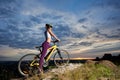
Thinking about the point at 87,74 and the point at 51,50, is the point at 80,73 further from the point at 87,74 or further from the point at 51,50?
the point at 51,50

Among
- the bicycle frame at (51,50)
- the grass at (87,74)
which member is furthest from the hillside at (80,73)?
the bicycle frame at (51,50)

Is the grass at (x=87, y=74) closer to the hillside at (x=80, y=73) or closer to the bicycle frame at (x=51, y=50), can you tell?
the hillside at (x=80, y=73)

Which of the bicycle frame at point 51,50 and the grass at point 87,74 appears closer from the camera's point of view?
the grass at point 87,74

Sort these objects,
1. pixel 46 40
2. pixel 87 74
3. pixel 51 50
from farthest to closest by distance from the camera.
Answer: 1. pixel 87 74
2. pixel 51 50
3. pixel 46 40

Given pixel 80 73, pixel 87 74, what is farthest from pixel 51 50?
pixel 87 74

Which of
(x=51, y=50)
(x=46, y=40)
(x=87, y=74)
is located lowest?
(x=87, y=74)

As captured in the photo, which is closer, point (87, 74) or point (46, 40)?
point (46, 40)

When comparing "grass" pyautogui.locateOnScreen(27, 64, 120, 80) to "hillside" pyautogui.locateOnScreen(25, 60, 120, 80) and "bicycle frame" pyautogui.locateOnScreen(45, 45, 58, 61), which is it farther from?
"bicycle frame" pyautogui.locateOnScreen(45, 45, 58, 61)

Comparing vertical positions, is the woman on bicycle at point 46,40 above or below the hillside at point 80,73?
above

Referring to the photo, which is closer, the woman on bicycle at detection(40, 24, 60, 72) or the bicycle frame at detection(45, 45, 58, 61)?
the woman on bicycle at detection(40, 24, 60, 72)

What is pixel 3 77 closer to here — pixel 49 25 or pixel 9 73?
pixel 9 73

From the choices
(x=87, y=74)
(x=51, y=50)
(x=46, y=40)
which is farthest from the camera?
(x=87, y=74)

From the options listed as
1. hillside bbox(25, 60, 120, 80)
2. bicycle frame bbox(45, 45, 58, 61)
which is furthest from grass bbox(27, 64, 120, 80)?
bicycle frame bbox(45, 45, 58, 61)

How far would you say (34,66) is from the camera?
1260 centimetres
